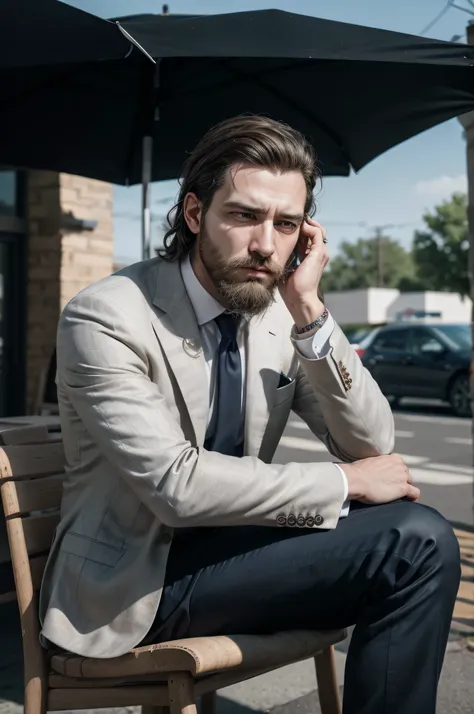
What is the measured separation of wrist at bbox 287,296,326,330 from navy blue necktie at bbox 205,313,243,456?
0.67 ft

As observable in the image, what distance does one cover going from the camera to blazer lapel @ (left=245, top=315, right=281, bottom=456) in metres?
2.26

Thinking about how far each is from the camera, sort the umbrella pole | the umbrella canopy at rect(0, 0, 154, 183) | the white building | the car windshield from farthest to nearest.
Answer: the white building
the car windshield
the umbrella pole
the umbrella canopy at rect(0, 0, 154, 183)

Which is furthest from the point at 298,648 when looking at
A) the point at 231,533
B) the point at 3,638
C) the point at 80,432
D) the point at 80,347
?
the point at 3,638

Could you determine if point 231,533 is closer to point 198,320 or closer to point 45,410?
point 198,320

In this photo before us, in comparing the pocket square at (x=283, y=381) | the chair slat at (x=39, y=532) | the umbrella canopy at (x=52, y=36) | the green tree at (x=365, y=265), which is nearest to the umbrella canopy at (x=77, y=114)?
the umbrella canopy at (x=52, y=36)

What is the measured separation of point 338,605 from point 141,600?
0.46m

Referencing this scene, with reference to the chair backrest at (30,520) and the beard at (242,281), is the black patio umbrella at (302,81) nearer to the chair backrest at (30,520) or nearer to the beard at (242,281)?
the beard at (242,281)

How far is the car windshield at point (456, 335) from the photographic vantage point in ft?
51.3

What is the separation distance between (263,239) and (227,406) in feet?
1.47

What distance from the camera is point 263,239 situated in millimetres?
2238

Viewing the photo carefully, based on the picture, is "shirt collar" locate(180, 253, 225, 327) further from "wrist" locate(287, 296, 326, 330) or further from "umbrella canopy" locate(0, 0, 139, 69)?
"umbrella canopy" locate(0, 0, 139, 69)

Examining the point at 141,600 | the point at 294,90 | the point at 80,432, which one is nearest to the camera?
the point at 141,600

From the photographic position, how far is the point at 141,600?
77.9 inches

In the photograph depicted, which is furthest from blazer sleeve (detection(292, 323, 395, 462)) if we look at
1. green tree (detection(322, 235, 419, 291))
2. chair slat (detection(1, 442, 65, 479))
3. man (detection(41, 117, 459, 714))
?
green tree (detection(322, 235, 419, 291))
